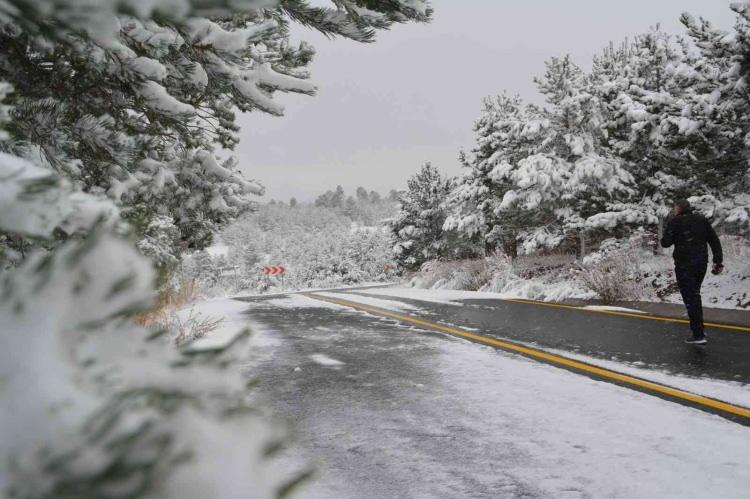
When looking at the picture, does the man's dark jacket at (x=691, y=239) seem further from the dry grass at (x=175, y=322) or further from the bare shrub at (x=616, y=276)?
the dry grass at (x=175, y=322)

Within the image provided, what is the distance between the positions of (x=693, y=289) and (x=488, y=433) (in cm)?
464

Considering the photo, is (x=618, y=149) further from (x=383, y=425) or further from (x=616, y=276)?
(x=383, y=425)

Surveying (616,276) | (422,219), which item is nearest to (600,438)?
(616,276)

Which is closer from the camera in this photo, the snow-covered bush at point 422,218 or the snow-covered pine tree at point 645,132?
the snow-covered pine tree at point 645,132

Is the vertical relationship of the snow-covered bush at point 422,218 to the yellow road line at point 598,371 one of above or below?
above

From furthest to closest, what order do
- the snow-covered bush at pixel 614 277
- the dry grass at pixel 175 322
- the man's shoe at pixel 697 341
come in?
the snow-covered bush at pixel 614 277 < the man's shoe at pixel 697 341 < the dry grass at pixel 175 322

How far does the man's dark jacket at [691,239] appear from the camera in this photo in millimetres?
6629

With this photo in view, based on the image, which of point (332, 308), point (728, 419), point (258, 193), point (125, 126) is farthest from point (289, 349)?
point (332, 308)

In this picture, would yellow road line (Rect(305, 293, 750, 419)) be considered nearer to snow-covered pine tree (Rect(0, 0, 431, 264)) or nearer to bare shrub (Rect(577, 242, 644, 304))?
snow-covered pine tree (Rect(0, 0, 431, 264))

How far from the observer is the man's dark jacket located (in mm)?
6629

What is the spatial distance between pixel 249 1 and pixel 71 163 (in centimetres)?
238

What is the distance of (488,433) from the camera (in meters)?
3.05

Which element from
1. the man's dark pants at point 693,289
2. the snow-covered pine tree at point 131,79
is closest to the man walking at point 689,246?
the man's dark pants at point 693,289

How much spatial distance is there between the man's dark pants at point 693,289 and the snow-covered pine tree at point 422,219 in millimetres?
23786
